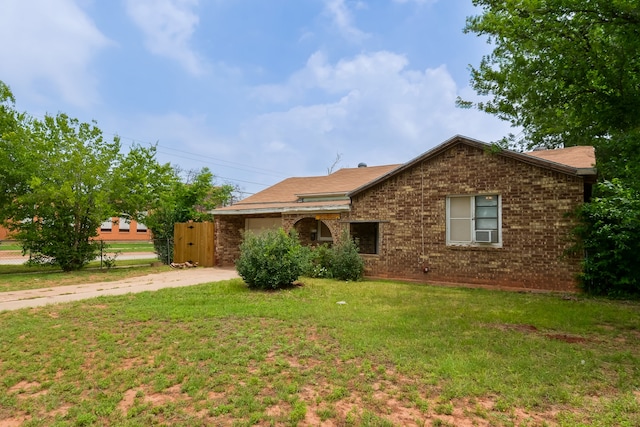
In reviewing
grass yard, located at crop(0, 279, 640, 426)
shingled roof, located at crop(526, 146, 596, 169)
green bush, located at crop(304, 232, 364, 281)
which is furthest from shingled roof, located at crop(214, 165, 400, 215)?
grass yard, located at crop(0, 279, 640, 426)

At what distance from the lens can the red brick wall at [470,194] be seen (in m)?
10.1

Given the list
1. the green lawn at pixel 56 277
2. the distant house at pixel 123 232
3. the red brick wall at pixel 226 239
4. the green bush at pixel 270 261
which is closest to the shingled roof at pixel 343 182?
the red brick wall at pixel 226 239

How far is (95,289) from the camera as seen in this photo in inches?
410

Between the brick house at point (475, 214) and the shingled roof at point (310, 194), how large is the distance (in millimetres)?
1163

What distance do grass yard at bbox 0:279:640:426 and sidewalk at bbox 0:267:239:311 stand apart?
145 cm

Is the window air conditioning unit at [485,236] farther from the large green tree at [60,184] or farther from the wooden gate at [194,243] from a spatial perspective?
the large green tree at [60,184]

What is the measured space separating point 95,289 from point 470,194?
11.3 m

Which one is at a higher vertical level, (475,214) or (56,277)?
(475,214)

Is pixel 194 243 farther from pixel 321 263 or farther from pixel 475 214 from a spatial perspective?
pixel 475 214

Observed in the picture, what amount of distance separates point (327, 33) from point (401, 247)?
962cm

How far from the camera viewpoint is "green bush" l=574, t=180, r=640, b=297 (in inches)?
352

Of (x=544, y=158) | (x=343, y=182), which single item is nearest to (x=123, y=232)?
(x=343, y=182)

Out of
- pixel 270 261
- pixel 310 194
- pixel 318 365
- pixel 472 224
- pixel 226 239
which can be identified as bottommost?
pixel 318 365

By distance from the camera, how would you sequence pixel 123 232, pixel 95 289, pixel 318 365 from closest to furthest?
pixel 318 365, pixel 95 289, pixel 123 232
